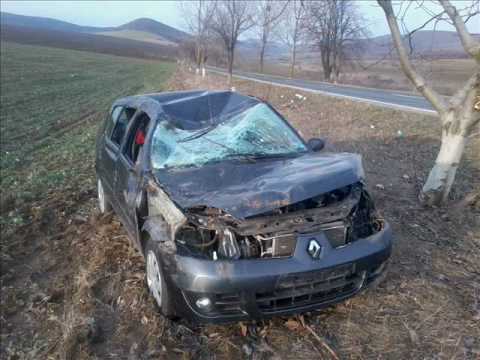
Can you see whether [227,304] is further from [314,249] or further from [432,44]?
[432,44]

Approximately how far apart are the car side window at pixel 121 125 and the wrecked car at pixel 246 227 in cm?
95

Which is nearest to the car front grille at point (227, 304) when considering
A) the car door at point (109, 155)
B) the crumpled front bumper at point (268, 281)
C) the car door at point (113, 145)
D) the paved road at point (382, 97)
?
the crumpled front bumper at point (268, 281)

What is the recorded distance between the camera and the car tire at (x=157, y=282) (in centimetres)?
320

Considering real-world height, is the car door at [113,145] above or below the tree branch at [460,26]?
below

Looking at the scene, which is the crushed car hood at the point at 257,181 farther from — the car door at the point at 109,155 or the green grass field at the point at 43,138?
the green grass field at the point at 43,138

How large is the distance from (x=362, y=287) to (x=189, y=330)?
1.39 meters

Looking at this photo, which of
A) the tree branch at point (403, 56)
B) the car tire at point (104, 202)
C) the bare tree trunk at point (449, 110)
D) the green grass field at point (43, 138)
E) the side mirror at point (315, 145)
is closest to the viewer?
the side mirror at point (315, 145)

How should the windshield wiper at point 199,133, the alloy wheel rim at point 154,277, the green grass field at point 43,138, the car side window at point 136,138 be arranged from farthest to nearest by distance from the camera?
1. the green grass field at point 43,138
2. the car side window at point 136,138
3. the windshield wiper at point 199,133
4. the alloy wheel rim at point 154,277

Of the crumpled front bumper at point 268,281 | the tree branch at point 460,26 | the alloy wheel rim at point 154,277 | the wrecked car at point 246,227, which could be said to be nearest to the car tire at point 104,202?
the wrecked car at point 246,227

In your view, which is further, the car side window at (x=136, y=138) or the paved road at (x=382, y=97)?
the paved road at (x=382, y=97)

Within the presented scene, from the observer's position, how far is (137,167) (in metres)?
3.94

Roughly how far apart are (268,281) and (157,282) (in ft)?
3.36

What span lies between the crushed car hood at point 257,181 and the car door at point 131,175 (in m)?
0.34

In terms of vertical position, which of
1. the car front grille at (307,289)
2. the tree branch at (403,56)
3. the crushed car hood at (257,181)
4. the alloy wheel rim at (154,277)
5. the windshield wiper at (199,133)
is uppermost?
the tree branch at (403,56)
